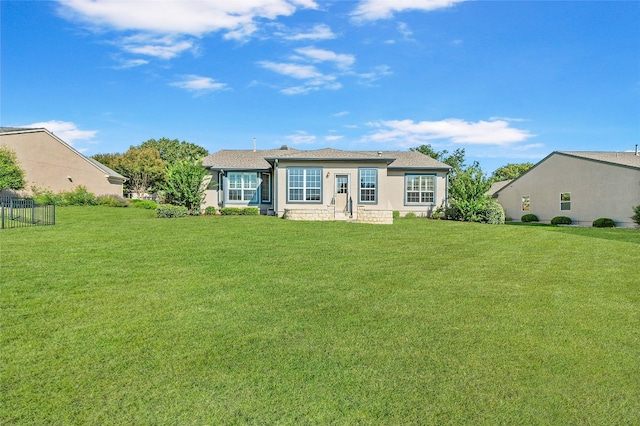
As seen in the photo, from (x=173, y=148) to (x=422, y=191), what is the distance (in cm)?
4477

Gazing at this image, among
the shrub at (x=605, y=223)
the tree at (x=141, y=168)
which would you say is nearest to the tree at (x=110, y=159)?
the tree at (x=141, y=168)

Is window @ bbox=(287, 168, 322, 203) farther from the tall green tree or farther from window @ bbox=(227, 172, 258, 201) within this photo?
the tall green tree

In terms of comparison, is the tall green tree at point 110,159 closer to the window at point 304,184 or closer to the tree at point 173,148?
the tree at point 173,148

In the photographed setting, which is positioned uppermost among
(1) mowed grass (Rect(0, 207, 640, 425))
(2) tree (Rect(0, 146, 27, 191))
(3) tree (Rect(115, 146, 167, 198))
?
(3) tree (Rect(115, 146, 167, 198))

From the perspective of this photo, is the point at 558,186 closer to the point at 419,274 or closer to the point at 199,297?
the point at 419,274

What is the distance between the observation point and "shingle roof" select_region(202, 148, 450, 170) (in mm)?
20453

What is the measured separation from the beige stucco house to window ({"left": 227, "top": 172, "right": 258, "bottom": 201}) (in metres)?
15.9

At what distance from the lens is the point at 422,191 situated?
23844 millimetres

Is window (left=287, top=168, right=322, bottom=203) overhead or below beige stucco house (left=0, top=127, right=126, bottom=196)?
below

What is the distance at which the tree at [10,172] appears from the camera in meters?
25.2

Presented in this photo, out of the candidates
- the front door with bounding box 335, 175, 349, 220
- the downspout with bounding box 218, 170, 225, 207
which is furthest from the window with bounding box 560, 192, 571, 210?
the downspout with bounding box 218, 170, 225, 207

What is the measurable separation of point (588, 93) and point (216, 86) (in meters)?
17.8

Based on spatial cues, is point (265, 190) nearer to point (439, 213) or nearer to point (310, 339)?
point (439, 213)

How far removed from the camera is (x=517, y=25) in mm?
15016
